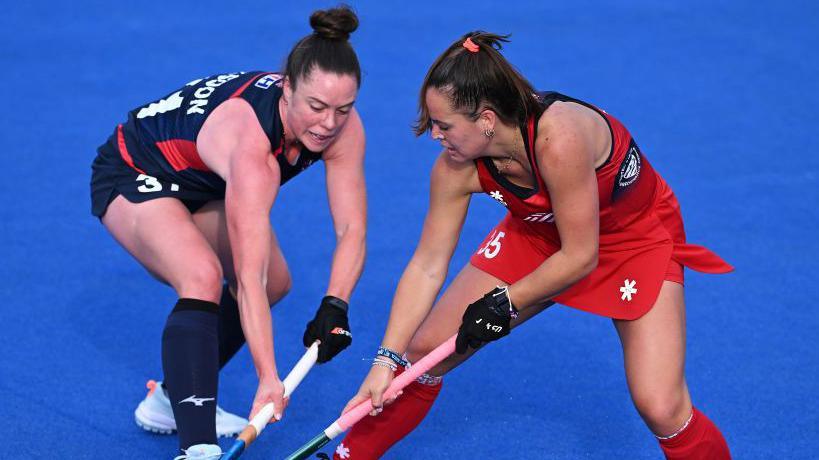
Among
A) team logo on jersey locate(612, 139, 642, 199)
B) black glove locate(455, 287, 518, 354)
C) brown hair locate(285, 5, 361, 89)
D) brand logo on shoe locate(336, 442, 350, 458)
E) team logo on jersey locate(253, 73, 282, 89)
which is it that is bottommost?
brand logo on shoe locate(336, 442, 350, 458)

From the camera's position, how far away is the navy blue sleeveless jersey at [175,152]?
3.04 m

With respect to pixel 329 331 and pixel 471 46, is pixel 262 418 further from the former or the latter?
pixel 471 46

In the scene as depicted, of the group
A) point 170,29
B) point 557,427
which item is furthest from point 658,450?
point 170,29

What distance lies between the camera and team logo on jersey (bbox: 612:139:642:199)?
2756 mm

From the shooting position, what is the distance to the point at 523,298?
2.76 m

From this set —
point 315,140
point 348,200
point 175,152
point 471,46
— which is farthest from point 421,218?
point 471,46

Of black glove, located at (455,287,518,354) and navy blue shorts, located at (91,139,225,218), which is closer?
black glove, located at (455,287,518,354)

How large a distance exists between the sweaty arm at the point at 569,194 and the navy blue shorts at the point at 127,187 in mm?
1053

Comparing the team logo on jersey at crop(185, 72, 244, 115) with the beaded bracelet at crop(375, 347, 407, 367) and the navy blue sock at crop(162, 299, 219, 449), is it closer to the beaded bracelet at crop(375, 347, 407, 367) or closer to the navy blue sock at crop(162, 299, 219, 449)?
the navy blue sock at crop(162, 299, 219, 449)

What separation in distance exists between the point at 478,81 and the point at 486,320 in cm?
62

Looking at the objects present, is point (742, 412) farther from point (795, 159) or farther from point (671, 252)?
point (795, 159)

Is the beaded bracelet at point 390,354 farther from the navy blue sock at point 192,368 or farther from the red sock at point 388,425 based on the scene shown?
the navy blue sock at point 192,368

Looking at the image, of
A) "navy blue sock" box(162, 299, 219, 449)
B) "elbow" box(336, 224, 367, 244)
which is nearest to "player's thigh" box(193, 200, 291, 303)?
"elbow" box(336, 224, 367, 244)

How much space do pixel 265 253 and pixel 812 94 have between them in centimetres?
445
